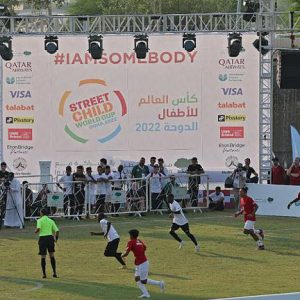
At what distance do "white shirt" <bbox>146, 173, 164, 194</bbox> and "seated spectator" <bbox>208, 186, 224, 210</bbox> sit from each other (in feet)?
6.62

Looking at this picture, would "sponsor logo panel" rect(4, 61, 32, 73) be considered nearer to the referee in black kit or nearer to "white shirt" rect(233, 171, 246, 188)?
"white shirt" rect(233, 171, 246, 188)

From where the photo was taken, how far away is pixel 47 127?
4244cm

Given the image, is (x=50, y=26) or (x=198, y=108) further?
(x=198, y=108)

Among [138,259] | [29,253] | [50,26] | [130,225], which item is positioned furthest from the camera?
[50,26]

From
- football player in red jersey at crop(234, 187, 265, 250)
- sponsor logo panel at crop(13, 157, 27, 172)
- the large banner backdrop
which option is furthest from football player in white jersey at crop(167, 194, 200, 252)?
sponsor logo panel at crop(13, 157, 27, 172)

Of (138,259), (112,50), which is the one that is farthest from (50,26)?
(138,259)

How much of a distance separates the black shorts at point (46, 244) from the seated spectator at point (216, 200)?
1286 cm

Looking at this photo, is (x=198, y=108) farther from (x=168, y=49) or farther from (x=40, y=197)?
(x=40, y=197)

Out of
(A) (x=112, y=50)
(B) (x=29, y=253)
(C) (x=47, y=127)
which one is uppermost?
(A) (x=112, y=50)

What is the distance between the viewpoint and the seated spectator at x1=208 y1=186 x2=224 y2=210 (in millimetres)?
38531

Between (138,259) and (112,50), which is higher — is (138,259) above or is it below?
below

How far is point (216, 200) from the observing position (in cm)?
3850

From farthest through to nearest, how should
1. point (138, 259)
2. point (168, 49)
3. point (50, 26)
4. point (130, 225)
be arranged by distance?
point (168, 49)
point (50, 26)
point (130, 225)
point (138, 259)

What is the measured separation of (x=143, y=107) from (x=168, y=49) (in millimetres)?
2164
